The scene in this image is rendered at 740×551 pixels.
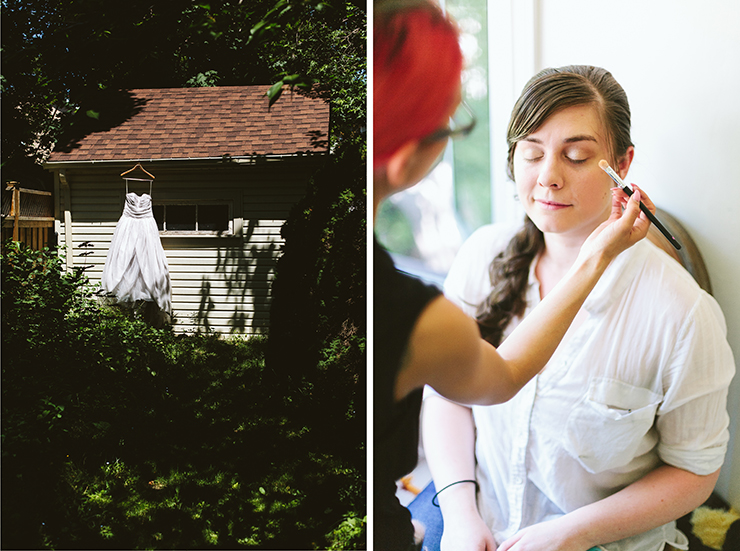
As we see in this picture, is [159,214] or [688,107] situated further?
[159,214]

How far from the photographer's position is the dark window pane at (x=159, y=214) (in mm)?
3447

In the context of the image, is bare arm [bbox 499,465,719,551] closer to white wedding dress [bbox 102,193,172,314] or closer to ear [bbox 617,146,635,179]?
ear [bbox 617,146,635,179]

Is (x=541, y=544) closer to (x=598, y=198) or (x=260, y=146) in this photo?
(x=598, y=198)

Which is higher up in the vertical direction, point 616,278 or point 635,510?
point 616,278

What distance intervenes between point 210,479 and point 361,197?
1.89 metres

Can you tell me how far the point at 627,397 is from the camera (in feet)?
5.19

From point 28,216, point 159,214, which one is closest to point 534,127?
point 159,214

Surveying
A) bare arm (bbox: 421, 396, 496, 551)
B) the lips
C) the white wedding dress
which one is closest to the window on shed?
the white wedding dress

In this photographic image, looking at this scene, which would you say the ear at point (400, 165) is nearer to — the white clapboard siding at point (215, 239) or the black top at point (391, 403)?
the black top at point (391, 403)

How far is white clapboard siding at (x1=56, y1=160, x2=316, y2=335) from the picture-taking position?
3475 millimetres

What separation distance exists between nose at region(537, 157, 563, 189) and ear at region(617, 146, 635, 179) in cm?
22

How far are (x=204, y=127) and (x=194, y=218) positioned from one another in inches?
27.6

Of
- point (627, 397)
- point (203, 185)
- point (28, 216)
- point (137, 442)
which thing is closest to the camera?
point (627, 397)

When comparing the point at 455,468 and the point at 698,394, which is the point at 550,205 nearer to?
the point at 698,394
